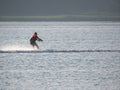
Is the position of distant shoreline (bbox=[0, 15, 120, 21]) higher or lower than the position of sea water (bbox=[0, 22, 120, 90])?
lower

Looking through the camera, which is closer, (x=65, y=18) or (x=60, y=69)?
(x=60, y=69)

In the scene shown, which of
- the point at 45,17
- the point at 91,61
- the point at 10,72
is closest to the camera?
the point at 10,72

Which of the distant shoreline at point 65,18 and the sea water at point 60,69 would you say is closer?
the sea water at point 60,69

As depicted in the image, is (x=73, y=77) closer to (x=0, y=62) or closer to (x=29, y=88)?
(x=29, y=88)

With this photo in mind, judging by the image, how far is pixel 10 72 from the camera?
33.2 metres

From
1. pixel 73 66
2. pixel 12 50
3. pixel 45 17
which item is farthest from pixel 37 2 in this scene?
pixel 73 66

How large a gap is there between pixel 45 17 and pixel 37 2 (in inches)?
552

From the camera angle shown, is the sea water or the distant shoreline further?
the distant shoreline

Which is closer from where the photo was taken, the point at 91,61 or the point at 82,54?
the point at 91,61

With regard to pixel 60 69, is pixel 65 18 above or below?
below

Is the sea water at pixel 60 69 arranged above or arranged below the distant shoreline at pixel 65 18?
above

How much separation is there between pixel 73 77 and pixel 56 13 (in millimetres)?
136917

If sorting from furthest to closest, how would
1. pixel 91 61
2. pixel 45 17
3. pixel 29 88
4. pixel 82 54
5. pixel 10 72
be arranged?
pixel 45 17
pixel 82 54
pixel 91 61
pixel 10 72
pixel 29 88

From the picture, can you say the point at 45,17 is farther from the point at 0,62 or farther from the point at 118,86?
the point at 118,86
